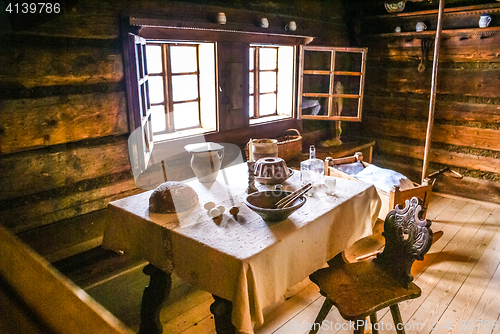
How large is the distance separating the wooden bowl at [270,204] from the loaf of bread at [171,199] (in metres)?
0.35

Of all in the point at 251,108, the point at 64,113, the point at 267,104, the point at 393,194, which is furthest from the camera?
the point at 267,104

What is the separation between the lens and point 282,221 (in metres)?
2.02

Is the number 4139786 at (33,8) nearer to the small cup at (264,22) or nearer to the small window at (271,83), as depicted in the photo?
the small cup at (264,22)

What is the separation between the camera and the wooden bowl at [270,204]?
6.33ft

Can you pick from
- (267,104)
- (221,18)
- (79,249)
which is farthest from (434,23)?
(79,249)

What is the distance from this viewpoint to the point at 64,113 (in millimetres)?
2635

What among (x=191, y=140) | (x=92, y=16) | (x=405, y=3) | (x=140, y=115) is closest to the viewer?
(x=92, y=16)

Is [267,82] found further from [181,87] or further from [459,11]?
[459,11]

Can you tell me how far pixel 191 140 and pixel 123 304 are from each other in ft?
5.07

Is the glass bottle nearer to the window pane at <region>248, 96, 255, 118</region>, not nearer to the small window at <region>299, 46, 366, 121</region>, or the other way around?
the window pane at <region>248, 96, 255, 118</region>

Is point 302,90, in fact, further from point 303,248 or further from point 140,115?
point 303,248

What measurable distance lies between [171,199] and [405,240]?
1321 mm

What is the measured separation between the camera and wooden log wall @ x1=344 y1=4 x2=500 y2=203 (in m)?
4.53

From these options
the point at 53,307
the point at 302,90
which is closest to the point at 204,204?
the point at 53,307
